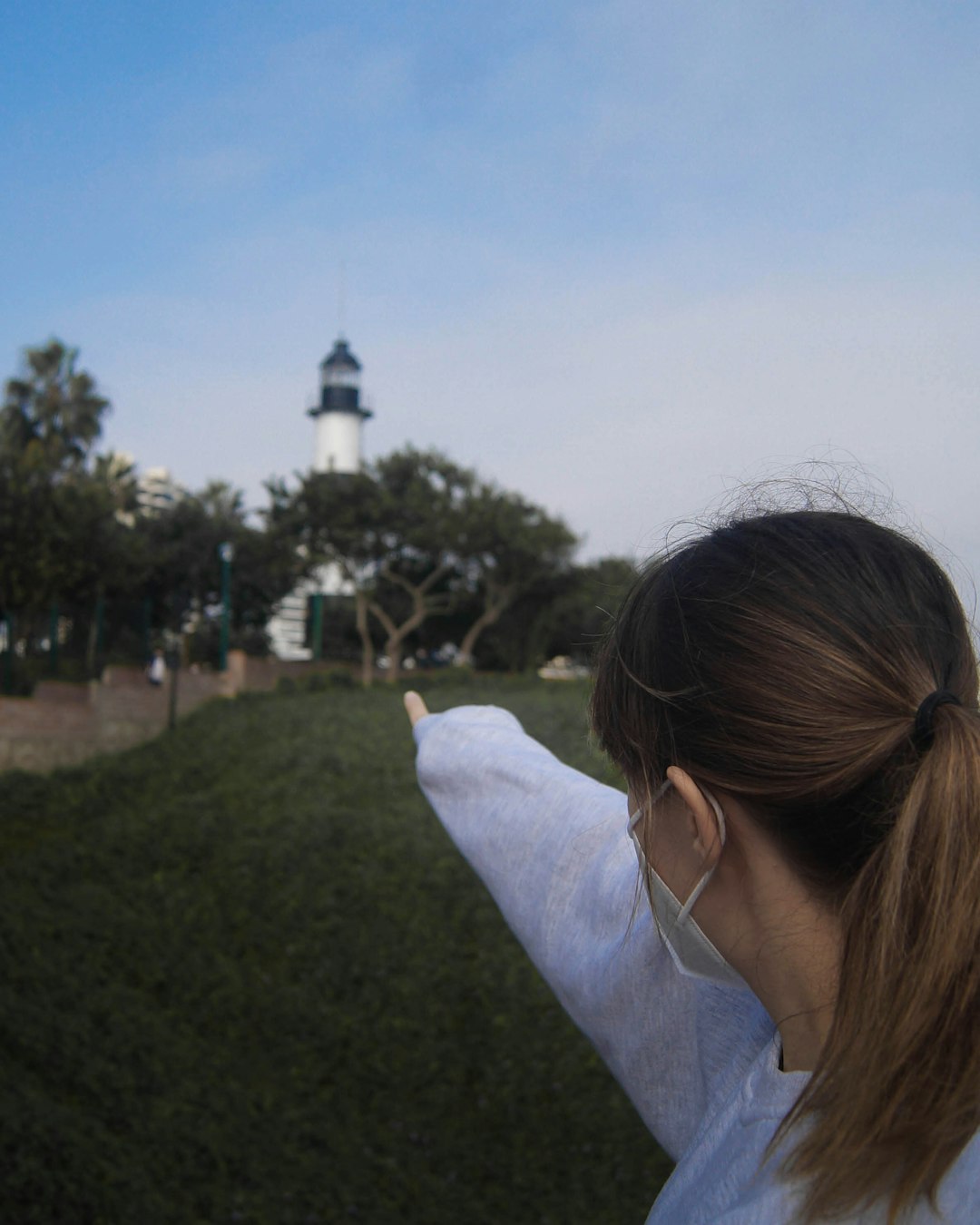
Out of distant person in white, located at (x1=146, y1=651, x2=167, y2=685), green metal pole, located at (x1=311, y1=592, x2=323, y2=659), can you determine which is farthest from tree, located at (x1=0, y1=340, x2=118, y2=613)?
green metal pole, located at (x1=311, y1=592, x2=323, y2=659)

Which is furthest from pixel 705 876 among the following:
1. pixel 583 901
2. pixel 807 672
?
pixel 583 901

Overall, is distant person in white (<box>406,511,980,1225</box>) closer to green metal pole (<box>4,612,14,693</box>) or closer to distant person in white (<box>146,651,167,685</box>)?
distant person in white (<box>146,651,167,685</box>)

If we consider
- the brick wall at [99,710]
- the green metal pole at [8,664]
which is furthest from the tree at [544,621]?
the green metal pole at [8,664]

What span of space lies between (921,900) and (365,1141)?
3.64 m

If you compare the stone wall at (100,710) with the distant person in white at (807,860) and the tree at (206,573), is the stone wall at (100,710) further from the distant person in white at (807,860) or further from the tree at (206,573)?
the distant person in white at (807,860)

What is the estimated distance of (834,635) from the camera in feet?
2.32

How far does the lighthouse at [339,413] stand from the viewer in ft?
86.1

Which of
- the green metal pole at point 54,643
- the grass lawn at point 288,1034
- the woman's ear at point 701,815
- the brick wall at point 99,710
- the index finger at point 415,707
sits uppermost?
the green metal pole at point 54,643

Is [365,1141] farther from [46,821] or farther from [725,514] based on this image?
[46,821]

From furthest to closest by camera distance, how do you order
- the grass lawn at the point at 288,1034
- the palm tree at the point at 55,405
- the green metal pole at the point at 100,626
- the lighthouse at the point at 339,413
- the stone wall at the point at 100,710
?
1. the lighthouse at the point at 339,413
2. the palm tree at the point at 55,405
3. the green metal pole at the point at 100,626
4. the stone wall at the point at 100,710
5. the grass lawn at the point at 288,1034

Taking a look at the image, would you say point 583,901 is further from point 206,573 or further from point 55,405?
point 55,405

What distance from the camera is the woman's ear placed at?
0.74 metres

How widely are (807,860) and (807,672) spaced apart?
0.42 ft

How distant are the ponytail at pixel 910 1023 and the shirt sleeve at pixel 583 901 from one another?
24 cm
